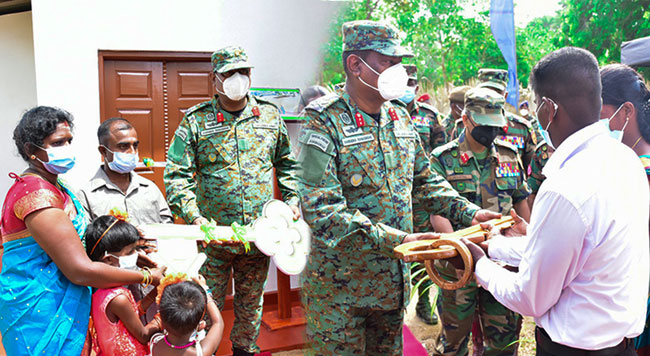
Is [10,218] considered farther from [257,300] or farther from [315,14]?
[315,14]

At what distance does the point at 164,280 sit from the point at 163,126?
3066mm

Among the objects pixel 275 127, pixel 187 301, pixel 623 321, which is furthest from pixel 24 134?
pixel 623 321

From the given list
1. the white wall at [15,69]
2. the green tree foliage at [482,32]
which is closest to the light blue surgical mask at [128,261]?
the white wall at [15,69]

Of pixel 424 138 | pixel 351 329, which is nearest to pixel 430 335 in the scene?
pixel 424 138

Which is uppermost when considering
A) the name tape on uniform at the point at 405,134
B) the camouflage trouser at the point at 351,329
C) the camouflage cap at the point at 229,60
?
the camouflage cap at the point at 229,60

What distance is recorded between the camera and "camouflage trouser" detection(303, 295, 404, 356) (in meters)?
2.19

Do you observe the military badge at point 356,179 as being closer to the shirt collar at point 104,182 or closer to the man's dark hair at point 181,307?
the man's dark hair at point 181,307

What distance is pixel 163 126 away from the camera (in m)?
4.84

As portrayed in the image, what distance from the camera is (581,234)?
4.64 ft

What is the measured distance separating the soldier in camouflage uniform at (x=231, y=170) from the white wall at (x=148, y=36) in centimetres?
126

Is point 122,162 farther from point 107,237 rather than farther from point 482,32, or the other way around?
point 482,32

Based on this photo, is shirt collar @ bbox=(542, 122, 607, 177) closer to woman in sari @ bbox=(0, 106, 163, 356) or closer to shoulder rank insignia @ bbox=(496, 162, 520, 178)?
shoulder rank insignia @ bbox=(496, 162, 520, 178)

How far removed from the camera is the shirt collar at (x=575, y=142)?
5.11 ft

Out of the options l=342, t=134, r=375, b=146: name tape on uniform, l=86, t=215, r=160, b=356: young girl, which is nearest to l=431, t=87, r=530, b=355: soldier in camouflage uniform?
l=342, t=134, r=375, b=146: name tape on uniform
